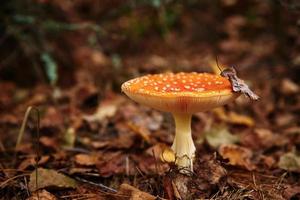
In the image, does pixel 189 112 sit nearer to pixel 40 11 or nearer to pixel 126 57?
pixel 40 11

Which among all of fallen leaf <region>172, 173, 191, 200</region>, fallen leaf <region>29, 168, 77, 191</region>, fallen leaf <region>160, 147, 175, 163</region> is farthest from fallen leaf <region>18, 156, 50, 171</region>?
fallen leaf <region>172, 173, 191, 200</region>

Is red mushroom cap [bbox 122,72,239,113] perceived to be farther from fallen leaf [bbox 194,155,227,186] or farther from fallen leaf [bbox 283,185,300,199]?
fallen leaf [bbox 283,185,300,199]

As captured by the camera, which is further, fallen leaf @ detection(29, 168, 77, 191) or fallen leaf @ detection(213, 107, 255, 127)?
fallen leaf @ detection(213, 107, 255, 127)

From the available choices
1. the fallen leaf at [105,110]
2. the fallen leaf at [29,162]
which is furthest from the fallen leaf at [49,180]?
the fallen leaf at [105,110]

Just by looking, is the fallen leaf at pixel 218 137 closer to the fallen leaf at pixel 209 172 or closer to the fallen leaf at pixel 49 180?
the fallen leaf at pixel 209 172

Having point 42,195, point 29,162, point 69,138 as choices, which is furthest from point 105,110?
point 42,195

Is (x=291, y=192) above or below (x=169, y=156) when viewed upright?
below

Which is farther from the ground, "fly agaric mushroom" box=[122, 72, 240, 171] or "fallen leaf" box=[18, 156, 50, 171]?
"fly agaric mushroom" box=[122, 72, 240, 171]

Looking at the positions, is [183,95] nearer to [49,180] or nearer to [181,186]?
Answer: [181,186]

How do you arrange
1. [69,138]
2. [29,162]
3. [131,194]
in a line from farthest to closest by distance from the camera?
[69,138] → [29,162] → [131,194]
